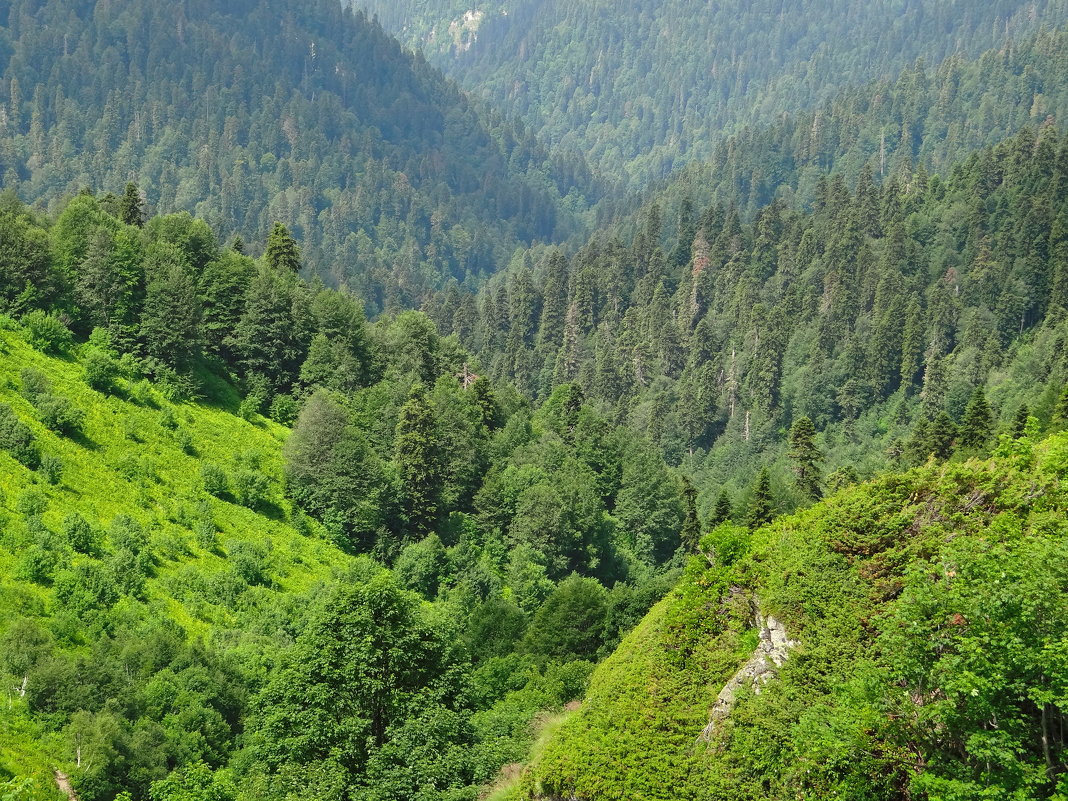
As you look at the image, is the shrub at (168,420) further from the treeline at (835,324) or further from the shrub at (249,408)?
the treeline at (835,324)

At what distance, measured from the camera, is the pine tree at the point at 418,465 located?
245ft

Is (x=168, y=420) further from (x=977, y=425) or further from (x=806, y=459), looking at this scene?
(x=977, y=425)

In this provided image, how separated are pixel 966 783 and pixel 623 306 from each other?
7096 inches

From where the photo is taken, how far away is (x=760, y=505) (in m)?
66.6

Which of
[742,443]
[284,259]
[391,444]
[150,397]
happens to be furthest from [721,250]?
[150,397]

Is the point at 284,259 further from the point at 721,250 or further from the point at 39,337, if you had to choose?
the point at 721,250

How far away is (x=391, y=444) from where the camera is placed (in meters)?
77.6

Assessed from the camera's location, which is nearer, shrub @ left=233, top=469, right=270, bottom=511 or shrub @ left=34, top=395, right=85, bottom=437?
shrub @ left=34, top=395, right=85, bottom=437

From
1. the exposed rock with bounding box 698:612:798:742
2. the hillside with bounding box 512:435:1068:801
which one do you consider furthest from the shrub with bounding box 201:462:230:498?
the exposed rock with bounding box 698:612:798:742

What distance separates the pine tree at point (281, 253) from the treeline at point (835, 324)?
5867cm

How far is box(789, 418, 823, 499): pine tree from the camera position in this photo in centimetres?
7819

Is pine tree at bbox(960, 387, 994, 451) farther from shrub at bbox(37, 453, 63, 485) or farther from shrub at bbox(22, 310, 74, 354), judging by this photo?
shrub at bbox(22, 310, 74, 354)

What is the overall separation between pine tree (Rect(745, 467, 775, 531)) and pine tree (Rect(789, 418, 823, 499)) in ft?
28.1

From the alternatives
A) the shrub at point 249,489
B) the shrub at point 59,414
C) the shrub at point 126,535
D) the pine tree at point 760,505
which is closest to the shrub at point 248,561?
the shrub at point 126,535
